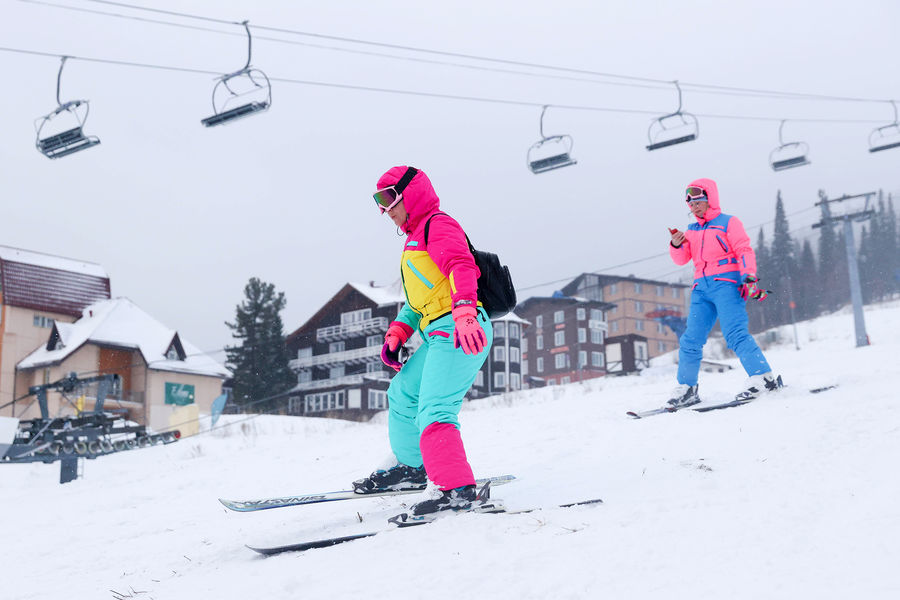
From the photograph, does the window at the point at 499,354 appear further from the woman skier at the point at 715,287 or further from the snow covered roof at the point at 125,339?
the woman skier at the point at 715,287

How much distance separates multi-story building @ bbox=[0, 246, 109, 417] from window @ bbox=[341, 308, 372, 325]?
13657mm

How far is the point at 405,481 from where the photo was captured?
13.8 ft

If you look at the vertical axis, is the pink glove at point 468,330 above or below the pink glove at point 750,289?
below

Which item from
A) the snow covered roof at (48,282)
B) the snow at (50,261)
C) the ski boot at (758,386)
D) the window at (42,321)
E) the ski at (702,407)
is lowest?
the ski at (702,407)

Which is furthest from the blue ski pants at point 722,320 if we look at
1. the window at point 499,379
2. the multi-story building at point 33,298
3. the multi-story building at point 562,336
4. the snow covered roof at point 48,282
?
the multi-story building at point 562,336

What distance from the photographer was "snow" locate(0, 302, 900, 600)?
246cm

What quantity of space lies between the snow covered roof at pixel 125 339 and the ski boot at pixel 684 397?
101ft

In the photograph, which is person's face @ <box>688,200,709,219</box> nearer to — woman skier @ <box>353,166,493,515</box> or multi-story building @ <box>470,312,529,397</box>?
woman skier @ <box>353,166,493,515</box>

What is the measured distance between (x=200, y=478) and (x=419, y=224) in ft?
14.9

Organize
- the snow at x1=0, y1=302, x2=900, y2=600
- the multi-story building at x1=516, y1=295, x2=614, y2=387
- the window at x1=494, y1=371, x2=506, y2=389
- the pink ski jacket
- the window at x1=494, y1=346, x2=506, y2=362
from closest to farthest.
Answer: the snow at x1=0, y1=302, x2=900, y2=600, the pink ski jacket, the window at x1=494, y1=346, x2=506, y2=362, the window at x1=494, y1=371, x2=506, y2=389, the multi-story building at x1=516, y1=295, x2=614, y2=387

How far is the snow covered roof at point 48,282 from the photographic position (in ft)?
112

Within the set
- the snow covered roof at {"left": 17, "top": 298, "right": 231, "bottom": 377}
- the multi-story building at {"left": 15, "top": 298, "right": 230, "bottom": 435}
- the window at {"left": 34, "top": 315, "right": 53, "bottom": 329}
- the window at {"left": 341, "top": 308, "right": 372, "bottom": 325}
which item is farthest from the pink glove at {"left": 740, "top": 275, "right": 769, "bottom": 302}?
the window at {"left": 341, "top": 308, "right": 372, "bottom": 325}

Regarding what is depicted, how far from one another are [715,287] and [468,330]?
13.1 feet

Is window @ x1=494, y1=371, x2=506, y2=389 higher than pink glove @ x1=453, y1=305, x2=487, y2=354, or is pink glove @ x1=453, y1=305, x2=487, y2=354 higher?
pink glove @ x1=453, y1=305, x2=487, y2=354
